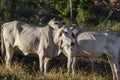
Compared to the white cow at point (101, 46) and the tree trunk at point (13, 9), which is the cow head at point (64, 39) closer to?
the white cow at point (101, 46)

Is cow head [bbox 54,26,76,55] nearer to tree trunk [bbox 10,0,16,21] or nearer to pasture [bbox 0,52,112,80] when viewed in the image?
pasture [bbox 0,52,112,80]

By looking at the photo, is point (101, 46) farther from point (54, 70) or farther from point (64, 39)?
point (54, 70)

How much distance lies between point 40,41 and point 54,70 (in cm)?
72

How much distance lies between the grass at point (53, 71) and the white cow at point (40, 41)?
0.86 ft

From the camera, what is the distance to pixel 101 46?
Answer: 11.3 metres

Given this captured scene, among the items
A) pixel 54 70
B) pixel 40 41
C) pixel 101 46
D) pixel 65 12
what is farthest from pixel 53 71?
pixel 65 12

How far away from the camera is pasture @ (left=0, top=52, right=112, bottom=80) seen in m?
10.1

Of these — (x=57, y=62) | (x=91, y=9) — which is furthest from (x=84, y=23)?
(x=57, y=62)

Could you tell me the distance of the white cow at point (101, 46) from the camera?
36.7ft

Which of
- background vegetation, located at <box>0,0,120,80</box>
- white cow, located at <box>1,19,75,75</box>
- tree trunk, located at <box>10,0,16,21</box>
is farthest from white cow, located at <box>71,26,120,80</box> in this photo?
tree trunk, located at <box>10,0,16,21</box>

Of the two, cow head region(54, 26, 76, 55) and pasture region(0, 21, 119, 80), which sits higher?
cow head region(54, 26, 76, 55)

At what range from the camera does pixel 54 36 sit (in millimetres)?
11039

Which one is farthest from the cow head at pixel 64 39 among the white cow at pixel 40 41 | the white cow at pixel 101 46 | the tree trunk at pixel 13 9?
the tree trunk at pixel 13 9

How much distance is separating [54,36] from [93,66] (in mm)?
1657
